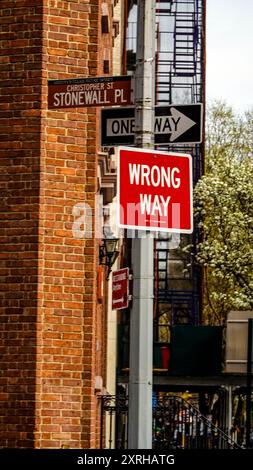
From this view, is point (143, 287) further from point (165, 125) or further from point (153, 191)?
point (165, 125)

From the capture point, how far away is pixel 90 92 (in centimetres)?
1049

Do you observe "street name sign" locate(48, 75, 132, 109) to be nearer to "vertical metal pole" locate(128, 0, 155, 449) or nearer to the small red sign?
"vertical metal pole" locate(128, 0, 155, 449)

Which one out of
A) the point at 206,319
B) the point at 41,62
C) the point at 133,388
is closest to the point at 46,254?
the point at 41,62

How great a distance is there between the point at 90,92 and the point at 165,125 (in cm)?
81

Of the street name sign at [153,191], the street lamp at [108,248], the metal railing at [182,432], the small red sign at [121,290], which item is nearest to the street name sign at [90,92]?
the street name sign at [153,191]

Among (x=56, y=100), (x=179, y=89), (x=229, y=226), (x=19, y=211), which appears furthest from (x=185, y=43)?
(x=56, y=100)

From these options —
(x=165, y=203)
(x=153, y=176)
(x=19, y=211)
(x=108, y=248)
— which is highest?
(x=19, y=211)

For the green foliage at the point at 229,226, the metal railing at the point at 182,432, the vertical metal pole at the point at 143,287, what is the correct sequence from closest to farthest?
the vertical metal pole at the point at 143,287 < the metal railing at the point at 182,432 < the green foliage at the point at 229,226

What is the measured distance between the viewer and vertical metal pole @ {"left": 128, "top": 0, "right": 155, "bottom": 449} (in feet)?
30.5

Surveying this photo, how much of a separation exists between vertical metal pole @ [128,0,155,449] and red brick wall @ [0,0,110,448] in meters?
5.16

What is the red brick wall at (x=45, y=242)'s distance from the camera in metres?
14.7

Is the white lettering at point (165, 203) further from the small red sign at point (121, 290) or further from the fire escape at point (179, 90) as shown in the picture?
the fire escape at point (179, 90)

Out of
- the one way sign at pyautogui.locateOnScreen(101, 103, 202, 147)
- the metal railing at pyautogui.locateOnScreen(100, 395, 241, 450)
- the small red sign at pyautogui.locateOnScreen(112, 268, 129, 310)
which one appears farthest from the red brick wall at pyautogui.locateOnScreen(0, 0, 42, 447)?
the metal railing at pyautogui.locateOnScreen(100, 395, 241, 450)

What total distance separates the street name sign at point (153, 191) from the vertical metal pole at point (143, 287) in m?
0.17
